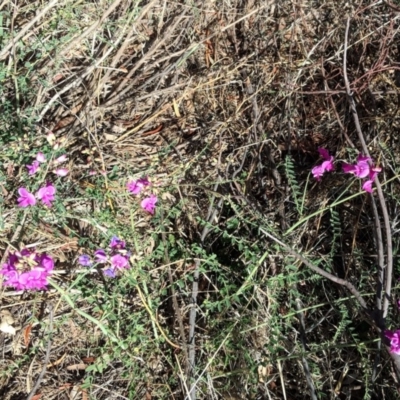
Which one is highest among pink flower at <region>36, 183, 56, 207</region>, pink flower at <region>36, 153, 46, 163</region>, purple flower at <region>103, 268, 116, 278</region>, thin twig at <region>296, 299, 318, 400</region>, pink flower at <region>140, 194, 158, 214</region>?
pink flower at <region>36, 153, 46, 163</region>

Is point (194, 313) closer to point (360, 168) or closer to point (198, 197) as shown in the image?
point (198, 197)

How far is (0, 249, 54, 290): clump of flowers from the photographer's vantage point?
186 centimetres

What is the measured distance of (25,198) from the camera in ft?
6.28

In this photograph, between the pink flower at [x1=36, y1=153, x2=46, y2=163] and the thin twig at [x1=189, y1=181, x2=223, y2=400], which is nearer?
the pink flower at [x1=36, y1=153, x2=46, y2=163]

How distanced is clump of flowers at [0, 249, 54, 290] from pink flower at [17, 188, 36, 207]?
165 mm

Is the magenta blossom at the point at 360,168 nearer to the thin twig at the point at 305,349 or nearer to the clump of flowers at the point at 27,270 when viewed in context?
the thin twig at the point at 305,349

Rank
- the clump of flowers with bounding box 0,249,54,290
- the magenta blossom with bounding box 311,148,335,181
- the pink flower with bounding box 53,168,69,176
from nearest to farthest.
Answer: the clump of flowers with bounding box 0,249,54,290 < the pink flower with bounding box 53,168,69,176 < the magenta blossom with bounding box 311,148,335,181

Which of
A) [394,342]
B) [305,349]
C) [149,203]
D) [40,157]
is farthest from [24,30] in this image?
[394,342]

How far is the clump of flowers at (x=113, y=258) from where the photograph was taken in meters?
2.00

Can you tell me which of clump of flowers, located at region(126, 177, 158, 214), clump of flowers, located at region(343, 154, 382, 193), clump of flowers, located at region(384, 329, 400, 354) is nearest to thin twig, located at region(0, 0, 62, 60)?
clump of flowers, located at region(126, 177, 158, 214)

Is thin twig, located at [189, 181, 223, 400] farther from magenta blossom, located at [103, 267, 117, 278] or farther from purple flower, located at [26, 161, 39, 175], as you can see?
purple flower, located at [26, 161, 39, 175]

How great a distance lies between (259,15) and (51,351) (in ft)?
5.28

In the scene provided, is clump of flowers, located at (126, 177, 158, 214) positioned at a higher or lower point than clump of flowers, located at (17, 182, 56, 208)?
lower

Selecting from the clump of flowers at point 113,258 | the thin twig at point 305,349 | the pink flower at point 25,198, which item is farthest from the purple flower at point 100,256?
the thin twig at point 305,349
